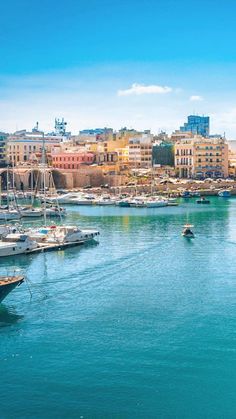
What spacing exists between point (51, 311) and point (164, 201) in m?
43.3

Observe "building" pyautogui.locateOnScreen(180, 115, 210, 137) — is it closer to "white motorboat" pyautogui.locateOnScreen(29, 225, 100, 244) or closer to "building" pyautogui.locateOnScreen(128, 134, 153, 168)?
"building" pyautogui.locateOnScreen(128, 134, 153, 168)

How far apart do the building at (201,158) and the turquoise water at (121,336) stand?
52907mm

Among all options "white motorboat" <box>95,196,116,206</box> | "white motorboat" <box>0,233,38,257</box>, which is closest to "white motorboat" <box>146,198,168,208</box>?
"white motorboat" <box>95,196,116,206</box>

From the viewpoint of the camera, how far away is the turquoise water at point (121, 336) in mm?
14938

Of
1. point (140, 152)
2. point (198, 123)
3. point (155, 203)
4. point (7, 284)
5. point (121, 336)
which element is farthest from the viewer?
point (198, 123)

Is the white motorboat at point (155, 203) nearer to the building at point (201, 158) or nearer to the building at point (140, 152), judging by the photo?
the building at point (201, 158)

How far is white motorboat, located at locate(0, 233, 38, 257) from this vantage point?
31620 mm

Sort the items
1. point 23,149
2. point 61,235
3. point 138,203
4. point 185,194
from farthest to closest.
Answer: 1. point 23,149
2. point 185,194
3. point 138,203
4. point 61,235

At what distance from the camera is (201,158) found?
85.2 meters

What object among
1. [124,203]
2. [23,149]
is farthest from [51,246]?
[23,149]

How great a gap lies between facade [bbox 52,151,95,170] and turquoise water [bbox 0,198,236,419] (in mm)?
53052

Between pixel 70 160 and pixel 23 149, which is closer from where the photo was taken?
pixel 70 160

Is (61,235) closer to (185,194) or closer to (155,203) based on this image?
(155,203)

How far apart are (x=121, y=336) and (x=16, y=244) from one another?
14373mm
